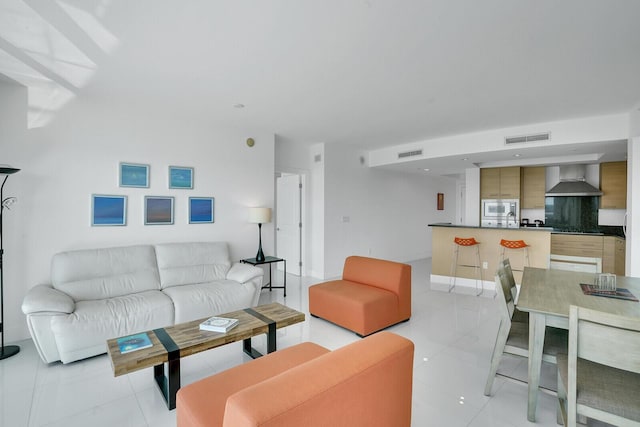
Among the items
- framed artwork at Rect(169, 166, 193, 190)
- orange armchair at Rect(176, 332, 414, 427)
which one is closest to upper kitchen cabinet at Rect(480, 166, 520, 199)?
framed artwork at Rect(169, 166, 193, 190)

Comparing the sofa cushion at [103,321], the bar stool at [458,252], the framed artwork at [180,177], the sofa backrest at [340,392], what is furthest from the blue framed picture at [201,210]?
the bar stool at [458,252]

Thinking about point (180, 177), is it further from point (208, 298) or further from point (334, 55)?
point (334, 55)

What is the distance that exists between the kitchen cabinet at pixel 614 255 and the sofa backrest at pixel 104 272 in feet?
22.3

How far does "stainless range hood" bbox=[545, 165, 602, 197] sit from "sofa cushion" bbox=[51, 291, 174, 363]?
700 centimetres

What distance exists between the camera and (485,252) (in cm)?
518

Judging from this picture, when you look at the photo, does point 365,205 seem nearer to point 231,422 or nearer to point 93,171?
point 93,171

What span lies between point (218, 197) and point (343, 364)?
367 cm

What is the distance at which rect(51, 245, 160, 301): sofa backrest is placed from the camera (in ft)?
9.90

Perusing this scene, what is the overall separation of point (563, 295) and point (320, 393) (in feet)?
6.38

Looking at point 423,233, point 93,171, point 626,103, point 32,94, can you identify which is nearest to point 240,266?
point 93,171

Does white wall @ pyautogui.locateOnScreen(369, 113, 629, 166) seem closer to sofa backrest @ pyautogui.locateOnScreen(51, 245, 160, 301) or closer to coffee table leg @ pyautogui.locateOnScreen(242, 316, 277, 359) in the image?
coffee table leg @ pyautogui.locateOnScreen(242, 316, 277, 359)

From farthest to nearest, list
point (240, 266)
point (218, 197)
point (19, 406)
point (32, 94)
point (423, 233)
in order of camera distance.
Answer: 1. point (423, 233)
2. point (218, 197)
3. point (240, 266)
4. point (32, 94)
5. point (19, 406)

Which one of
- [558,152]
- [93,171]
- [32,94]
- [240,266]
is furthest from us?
[558,152]

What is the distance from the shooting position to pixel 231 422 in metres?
0.93
